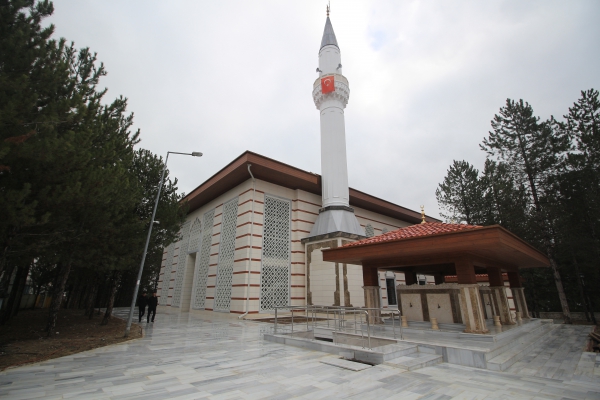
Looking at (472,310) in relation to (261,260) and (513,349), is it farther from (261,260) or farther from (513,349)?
(261,260)

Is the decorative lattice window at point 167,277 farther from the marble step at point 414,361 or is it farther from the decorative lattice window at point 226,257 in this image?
the marble step at point 414,361

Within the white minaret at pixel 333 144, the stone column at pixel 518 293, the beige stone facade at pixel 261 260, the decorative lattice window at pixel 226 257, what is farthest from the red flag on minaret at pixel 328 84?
the stone column at pixel 518 293

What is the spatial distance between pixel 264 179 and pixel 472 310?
406 inches

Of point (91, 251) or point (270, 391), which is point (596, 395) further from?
point (91, 251)

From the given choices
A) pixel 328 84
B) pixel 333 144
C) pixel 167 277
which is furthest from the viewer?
pixel 167 277

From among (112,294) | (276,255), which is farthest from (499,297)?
(112,294)

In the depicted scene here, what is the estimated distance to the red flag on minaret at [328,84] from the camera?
52.1ft

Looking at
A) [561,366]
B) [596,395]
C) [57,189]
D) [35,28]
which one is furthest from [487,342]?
[35,28]

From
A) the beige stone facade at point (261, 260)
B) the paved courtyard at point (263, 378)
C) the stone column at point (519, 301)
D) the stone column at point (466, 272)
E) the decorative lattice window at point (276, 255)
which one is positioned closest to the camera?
the paved courtyard at point (263, 378)

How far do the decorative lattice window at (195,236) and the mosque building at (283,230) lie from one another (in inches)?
6.8

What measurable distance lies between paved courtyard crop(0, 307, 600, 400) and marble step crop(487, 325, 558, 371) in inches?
6.2

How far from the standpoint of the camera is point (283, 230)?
1448 centimetres

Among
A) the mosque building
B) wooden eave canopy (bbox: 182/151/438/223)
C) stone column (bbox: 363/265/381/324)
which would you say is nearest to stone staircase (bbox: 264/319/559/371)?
stone column (bbox: 363/265/381/324)

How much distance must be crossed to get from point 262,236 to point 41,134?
9478 millimetres
